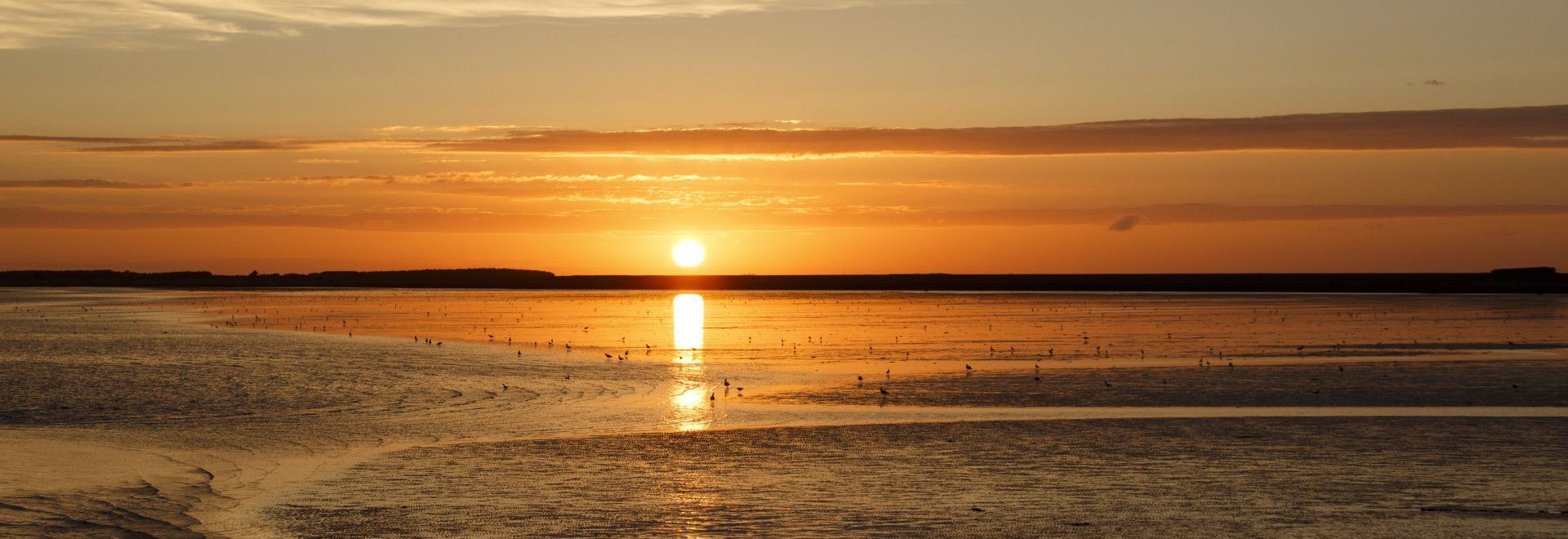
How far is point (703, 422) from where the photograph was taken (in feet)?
74.3

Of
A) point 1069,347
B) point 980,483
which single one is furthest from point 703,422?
point 1069,347

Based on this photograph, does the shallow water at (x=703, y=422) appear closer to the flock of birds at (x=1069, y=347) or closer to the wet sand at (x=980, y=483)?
the wet sand at (x=980, y=483)

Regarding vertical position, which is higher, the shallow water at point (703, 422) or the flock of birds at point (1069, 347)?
the flock of birds at point (1069, 347)

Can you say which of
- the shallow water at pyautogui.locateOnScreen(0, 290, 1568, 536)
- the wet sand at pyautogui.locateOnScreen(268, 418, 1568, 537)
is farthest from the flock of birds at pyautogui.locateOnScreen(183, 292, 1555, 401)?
the wet sand at pyautogui.locateOnScreen(268, 418, 1568, 537)

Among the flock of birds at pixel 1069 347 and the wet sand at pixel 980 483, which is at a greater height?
the flock of birds at pixel 1069 347

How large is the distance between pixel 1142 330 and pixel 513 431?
3493 centimetres

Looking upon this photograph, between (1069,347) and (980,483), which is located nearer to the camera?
(980,483)

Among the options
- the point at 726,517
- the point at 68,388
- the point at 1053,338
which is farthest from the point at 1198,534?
the point at 1053,338

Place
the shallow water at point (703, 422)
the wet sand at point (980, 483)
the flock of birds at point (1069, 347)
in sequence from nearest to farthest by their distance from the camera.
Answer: the wet sand at point (980, 483) → the shallow water at point (703, 422) → the flock of birds at point (1069, 347)

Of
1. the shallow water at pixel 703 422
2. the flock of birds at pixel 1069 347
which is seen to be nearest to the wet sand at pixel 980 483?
the shallow water at pixel 703 422

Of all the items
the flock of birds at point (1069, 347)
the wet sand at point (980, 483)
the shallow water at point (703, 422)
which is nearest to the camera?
the wet sand at point (980, 483)

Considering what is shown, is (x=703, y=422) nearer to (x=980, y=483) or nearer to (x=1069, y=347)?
(x=980, y=483)

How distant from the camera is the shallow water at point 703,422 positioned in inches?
569

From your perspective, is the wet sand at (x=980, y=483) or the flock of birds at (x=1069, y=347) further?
the flock of birds at (x=1069, y=347)
